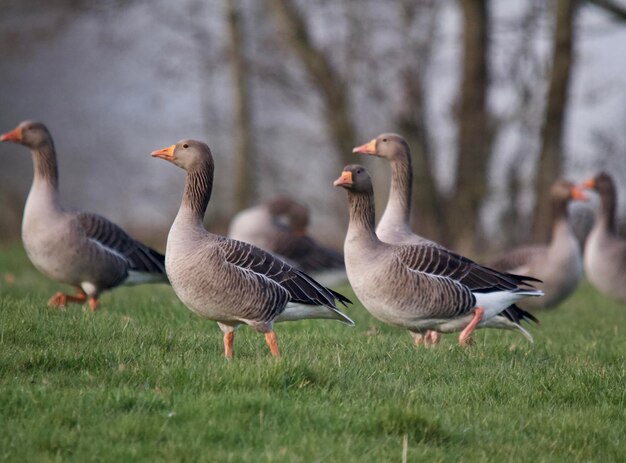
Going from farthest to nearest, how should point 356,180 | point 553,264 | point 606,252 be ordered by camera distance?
point 606,252 → point 553,264 → point 356,180

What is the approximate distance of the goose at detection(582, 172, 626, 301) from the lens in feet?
49.2

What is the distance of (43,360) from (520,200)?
18796 mm

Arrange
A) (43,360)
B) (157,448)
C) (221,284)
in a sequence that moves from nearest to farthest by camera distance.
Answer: (157,448), (43,360), (221,284)

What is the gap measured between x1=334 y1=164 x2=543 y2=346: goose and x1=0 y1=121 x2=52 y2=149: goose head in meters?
4.25

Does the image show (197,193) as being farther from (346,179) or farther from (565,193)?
(565,193)

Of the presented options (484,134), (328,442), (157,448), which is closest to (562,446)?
(328,442)

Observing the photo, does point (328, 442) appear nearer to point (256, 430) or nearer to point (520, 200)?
point (256, 430)

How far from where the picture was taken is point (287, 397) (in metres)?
6.23

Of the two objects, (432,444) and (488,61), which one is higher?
(488,61)

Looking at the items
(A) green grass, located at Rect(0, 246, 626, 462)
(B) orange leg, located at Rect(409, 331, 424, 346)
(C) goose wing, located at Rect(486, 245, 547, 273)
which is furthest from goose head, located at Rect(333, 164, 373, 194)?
(C) goose wing, located at Rect(486, 245, 547, 273)

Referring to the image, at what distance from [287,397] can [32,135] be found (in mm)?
6279

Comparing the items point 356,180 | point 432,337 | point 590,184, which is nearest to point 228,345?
point 356,180

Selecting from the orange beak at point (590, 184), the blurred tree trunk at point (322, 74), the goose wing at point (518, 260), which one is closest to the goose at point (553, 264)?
the goose wing at point (518, 260)

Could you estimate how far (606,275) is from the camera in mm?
15102
